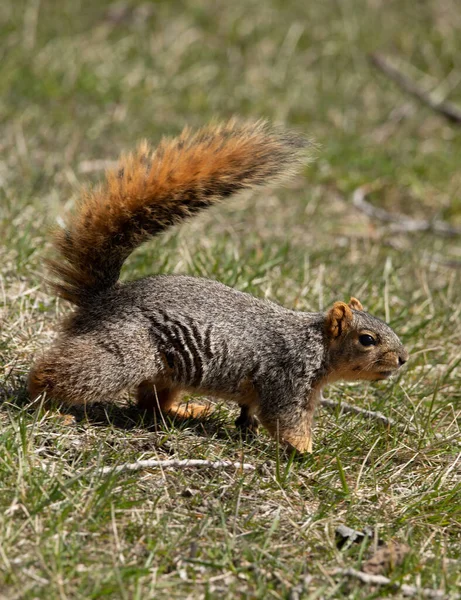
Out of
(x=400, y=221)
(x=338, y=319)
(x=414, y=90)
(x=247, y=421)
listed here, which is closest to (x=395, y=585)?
(x=247, y=421)

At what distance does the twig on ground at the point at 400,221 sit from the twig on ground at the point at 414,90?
7.49 feet

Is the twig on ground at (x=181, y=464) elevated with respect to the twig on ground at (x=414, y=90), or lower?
lower

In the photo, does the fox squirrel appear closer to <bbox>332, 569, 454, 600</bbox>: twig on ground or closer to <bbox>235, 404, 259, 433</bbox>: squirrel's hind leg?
<bbox>235, 404, 259, 433</bbox>: squirrel's hind leg

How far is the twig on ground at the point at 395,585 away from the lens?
2982 millimetres

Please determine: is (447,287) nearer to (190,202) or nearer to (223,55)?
(190,202)

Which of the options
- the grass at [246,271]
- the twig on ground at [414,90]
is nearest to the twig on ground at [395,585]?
the grass at [246,271]

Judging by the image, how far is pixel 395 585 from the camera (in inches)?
120

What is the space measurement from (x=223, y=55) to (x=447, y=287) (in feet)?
17.1

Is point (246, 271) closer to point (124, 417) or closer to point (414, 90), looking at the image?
point (124, 417)

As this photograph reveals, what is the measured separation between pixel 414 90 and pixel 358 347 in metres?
6.92

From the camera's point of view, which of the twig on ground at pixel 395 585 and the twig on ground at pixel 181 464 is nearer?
the twig on ground at pixel 395 585

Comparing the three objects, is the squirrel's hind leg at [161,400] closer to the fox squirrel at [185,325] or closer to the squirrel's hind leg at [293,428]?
the fox squirrel at [185,325]

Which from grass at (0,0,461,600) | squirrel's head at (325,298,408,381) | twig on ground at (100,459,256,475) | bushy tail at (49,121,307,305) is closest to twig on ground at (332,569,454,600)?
grass at (0,0,461,600)

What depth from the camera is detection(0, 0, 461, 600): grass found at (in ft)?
10.00
